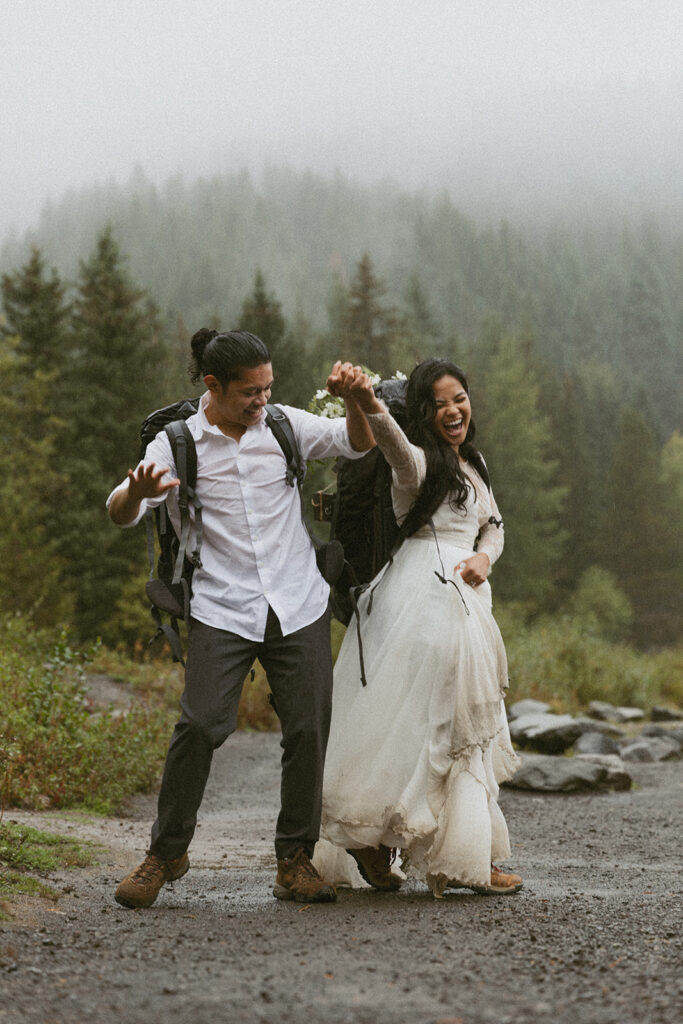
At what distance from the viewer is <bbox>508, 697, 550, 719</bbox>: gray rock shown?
1454 cm

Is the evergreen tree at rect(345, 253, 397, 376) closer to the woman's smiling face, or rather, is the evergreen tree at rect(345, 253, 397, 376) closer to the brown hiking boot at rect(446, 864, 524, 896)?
the woman's smiling face

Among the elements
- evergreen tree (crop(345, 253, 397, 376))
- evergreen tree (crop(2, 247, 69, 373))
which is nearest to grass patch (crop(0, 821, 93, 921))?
evergreen tree (crop(2, 247, 69, 373))

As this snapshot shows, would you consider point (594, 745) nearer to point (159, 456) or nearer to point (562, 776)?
point (562, 776)

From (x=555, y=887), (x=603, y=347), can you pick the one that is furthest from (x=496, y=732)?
(x=603, y=347)

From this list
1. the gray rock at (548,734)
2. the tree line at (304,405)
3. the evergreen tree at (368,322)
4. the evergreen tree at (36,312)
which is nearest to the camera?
the gray rock at (548,734)

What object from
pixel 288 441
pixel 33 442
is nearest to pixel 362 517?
pixel 288 441

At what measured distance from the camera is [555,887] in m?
5.20

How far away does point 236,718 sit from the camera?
4.43m

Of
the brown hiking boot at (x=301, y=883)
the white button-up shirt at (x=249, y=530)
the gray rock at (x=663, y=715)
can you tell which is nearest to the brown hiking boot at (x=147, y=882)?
the brown hiking boot at (x=301, y=883)

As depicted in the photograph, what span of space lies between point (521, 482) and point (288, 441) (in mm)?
39877

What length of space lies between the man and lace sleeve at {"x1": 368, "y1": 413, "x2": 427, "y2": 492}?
6 cm

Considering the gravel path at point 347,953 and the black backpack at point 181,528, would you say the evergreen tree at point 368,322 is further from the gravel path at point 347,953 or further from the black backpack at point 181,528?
the black backpack at point 181,528

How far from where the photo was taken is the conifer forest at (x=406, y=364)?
1129 inches

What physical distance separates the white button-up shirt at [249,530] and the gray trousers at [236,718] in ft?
0.25
